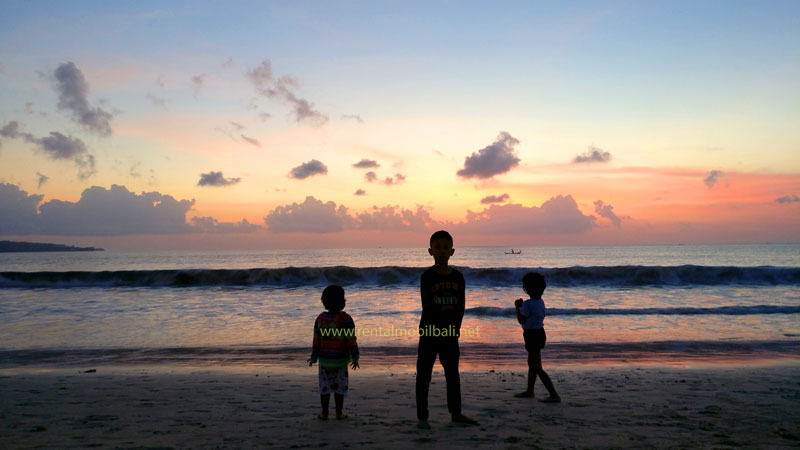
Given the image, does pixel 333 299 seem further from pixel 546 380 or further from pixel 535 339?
pixel 546 380

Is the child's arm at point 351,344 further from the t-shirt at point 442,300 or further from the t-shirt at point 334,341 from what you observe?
the t-shirt at point 442,300

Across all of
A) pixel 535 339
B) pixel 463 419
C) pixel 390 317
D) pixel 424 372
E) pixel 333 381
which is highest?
pixel 535 339

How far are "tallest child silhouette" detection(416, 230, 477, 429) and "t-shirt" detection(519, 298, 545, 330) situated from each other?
1.58 m

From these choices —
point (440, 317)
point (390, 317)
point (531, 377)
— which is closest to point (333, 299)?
point (440, 317)

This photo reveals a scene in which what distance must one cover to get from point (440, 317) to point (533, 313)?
6.11 ft

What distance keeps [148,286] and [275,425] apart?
29.5 meters

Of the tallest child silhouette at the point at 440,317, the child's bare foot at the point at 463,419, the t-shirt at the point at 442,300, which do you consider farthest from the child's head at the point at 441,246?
the child's bare foot at the point at 463,419

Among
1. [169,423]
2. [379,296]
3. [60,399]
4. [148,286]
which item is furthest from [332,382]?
[148,286]

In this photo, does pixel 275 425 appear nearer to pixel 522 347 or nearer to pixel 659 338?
pixel 522 347

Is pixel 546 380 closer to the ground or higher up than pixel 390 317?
higher up

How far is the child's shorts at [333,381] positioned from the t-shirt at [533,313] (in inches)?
97.0

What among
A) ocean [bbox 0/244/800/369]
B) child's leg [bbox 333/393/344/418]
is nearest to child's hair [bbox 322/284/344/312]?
child's leg [bbox 333/393/344/418]

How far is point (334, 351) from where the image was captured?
554 cm

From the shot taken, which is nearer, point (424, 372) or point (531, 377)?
point (424, 372)
